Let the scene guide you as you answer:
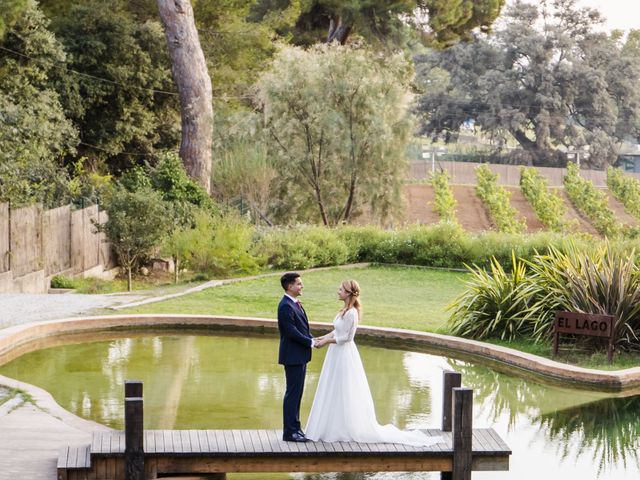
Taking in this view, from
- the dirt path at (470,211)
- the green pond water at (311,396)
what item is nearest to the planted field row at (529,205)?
the dirt path at (470,211)

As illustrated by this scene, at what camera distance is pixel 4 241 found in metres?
20.0

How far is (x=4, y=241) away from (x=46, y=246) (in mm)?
1812

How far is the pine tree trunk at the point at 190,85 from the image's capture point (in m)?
30.0

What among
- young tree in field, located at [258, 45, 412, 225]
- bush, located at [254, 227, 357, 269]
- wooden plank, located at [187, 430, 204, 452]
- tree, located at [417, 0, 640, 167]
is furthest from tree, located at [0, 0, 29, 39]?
tree, located at [417, 0, 640, 167]

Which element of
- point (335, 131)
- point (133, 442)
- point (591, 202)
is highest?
point (335, 131)

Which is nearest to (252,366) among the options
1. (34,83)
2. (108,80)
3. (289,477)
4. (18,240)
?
(289,477)

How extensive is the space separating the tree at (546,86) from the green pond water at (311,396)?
173 feet

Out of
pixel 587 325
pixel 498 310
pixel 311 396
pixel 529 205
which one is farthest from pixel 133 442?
pixel 529 205

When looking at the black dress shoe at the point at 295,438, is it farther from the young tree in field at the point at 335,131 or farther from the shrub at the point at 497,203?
the shrub at the point at 497,203

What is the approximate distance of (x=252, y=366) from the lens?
14.8 meters

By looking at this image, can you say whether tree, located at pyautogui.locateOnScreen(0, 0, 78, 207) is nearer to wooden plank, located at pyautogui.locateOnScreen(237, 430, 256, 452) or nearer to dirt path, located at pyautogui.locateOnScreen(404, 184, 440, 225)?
wooden plank, located at pyautogui.locateOnScreen(237, 430, 256, 452)

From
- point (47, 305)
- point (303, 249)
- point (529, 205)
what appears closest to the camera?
point (47, 305)

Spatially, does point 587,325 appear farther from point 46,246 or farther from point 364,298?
point 46,246

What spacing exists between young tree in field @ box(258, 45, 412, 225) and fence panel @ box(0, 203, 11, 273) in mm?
13809
